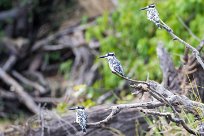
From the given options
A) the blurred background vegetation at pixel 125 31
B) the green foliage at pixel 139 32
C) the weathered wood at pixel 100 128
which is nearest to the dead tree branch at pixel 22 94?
the blurred background vegetation at pixel 125 31

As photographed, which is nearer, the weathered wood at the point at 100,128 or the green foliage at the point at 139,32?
the weathered wood at the point at 100,128

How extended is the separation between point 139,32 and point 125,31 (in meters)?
0.18

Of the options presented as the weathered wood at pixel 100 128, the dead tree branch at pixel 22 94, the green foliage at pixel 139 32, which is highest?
the green foliage at pixel 139 32

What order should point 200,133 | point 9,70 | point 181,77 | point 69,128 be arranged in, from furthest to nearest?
point 9,70 < point 181,77 < point 69,128 < point 200,133

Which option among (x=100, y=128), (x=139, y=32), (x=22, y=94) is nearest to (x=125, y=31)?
(x=139, y=32)

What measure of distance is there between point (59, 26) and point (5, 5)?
0.94 meters

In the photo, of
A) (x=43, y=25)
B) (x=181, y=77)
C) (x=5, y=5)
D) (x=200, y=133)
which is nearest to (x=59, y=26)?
(x=43, y=25)

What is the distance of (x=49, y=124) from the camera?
363 cm

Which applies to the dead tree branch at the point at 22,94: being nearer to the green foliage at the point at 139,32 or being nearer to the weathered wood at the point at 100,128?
the green foliage at the point at 139,32

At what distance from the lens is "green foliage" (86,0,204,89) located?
19.4ft

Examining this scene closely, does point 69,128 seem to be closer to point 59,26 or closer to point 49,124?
point 49,124

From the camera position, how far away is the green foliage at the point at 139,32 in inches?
232

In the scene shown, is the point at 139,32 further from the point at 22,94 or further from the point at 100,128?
the point at 100,128

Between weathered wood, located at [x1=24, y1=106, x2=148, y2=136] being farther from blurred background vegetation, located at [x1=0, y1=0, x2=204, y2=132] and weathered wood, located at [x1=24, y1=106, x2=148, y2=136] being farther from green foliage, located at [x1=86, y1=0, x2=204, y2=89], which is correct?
green foliage, located at [x1=86, y1=0, x2=204, y2=89]
